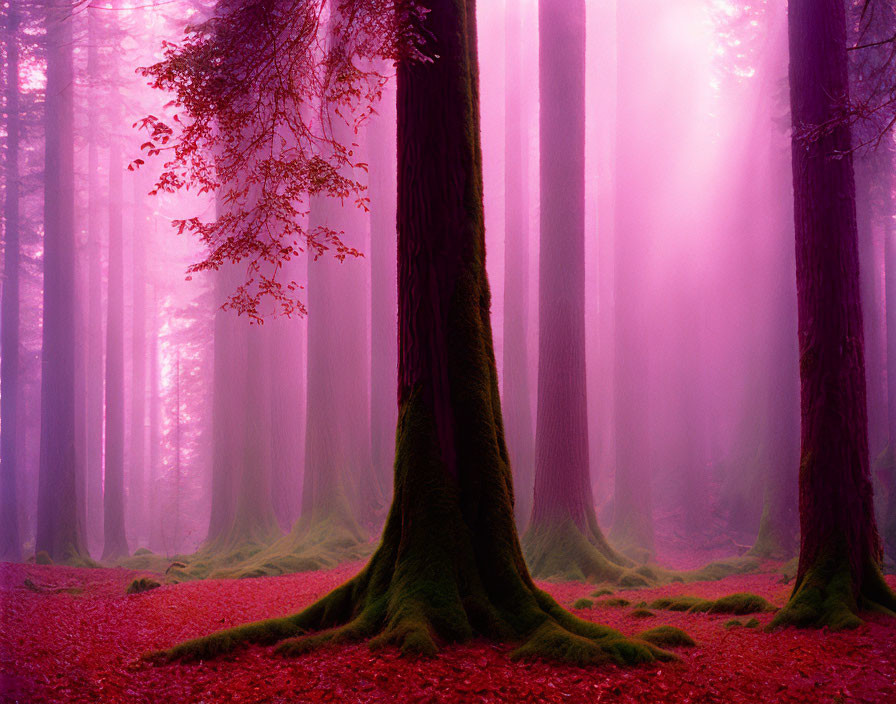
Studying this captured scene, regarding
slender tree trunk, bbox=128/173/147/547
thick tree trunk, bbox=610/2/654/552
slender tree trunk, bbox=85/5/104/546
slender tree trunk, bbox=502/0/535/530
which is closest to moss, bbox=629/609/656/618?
slender tree trunk, bbox=502/0/535/530

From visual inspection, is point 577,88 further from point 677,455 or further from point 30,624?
point 677,455

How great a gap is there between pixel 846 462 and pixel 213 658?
651 cm

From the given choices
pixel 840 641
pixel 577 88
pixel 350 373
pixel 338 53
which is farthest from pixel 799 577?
pixel 350 373

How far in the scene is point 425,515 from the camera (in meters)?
5.83

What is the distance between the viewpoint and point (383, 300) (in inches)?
746

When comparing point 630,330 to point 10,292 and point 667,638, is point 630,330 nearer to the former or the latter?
point 667,638

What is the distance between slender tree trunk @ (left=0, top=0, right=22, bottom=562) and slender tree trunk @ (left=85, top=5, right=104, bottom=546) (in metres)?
2.06

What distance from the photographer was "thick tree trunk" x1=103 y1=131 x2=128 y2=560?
2173 centimetres

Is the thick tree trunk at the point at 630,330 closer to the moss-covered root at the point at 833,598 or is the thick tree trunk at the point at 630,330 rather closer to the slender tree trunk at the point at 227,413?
the moss-covered root at the point at 833,598

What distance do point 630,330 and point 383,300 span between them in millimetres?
6713

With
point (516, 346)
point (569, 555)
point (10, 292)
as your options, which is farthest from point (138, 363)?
point (569, 555)

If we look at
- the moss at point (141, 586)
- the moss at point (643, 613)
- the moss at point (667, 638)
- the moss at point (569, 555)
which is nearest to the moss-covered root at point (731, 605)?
the moss at point (643, 613)

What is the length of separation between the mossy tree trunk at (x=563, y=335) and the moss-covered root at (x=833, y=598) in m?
4.34

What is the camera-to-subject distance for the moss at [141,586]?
10.4 m
